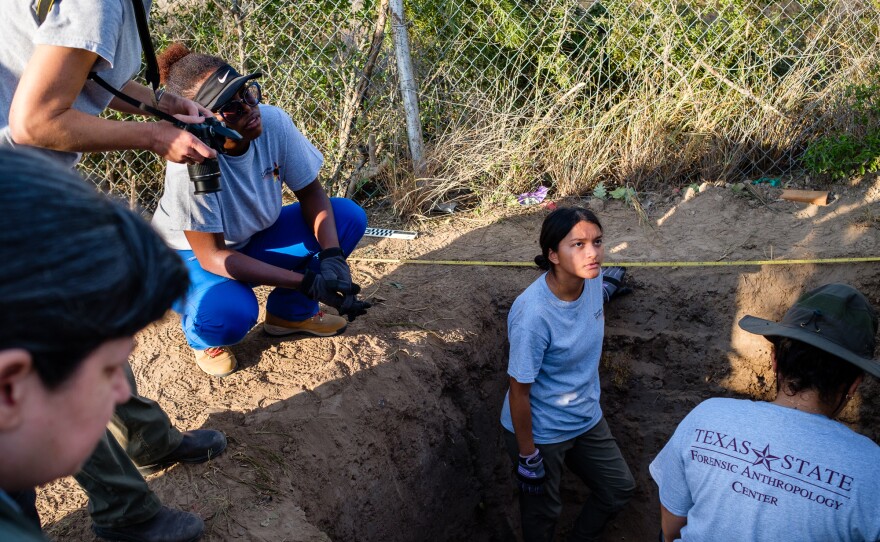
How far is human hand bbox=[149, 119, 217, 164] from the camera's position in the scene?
224cm

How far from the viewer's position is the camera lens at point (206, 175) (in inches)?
98.7

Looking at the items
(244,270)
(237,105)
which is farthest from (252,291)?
(237,105)

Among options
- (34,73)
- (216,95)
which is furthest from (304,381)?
(34,73)

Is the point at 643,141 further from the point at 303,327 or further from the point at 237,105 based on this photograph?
the point at 237,105

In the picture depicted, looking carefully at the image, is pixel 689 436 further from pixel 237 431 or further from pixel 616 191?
pixel 616 191

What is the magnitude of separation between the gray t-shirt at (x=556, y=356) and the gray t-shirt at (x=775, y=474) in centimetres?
103

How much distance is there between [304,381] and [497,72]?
2.93 m

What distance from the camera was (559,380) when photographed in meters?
3.25

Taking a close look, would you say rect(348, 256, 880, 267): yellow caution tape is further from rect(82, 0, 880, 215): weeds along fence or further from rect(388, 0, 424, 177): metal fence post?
rect(388, 0, 424, 177): metal fence post

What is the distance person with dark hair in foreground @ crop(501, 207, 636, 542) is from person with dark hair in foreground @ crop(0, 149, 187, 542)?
234 centimetres

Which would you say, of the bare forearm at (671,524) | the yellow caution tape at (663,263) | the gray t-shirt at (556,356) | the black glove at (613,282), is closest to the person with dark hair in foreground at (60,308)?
the bare forearm at (671,524)

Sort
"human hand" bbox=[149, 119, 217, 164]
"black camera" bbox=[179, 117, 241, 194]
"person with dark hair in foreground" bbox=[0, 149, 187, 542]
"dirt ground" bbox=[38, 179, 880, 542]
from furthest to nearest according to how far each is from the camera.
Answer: "dirt ground" bbox=[38, 179, 880, 542]
"black camera" bbox=[179, 117, 241, 194]
"human hand" bbox=[149, 119, 217, 164]
"person with dark hair in foreground" bbox=[0, 149, 187, 542]

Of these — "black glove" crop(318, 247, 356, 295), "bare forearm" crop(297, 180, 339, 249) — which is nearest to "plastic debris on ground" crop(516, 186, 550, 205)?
"bare forearm" crop(297, 180, 339, 249)

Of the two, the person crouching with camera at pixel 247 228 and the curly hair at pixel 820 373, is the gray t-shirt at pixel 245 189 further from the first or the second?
the curly hair at pixel 820 373
